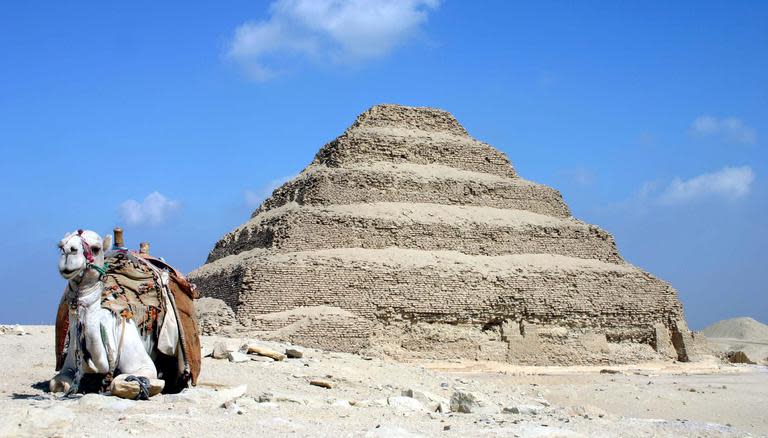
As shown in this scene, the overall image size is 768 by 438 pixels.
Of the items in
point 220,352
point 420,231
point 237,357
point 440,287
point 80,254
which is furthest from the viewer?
point 420,231

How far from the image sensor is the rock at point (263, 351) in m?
14.8

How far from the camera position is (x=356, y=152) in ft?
104

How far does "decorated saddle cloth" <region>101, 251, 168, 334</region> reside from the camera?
9.27 metres

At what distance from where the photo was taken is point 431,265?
27391 millimetres

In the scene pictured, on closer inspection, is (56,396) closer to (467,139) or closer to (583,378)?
(583,378)

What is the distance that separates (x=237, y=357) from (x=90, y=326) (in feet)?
17.4

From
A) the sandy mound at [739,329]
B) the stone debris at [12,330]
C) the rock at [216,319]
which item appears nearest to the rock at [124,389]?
the stone debris at [12,330]

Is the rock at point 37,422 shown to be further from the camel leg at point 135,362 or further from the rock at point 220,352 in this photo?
the rock at point 220,352

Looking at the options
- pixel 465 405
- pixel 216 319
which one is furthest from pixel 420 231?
pixel 465 405

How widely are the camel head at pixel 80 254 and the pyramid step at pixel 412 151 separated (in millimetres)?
22376

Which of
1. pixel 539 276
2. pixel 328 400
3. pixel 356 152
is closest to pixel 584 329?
pixel 539 276

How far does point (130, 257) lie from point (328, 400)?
3.04m

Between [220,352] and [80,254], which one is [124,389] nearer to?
[80,254]

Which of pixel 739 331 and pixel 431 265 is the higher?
pixel 739 331
